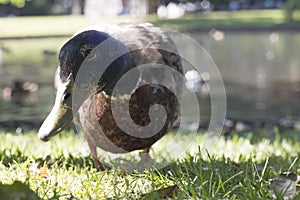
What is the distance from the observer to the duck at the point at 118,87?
107 inches

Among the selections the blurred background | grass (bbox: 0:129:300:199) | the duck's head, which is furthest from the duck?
the blurred background

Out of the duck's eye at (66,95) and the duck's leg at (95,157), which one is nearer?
the duck's eye at (66,95)

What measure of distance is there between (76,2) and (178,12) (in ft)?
34.6

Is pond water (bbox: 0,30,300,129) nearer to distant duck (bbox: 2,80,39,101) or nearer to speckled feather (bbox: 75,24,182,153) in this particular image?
distant duck (bbox: 2,80,39,101)

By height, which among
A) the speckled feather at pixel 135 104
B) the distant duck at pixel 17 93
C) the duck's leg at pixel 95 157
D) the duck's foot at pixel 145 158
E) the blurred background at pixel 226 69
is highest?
the speckled feather at pixel 135 104

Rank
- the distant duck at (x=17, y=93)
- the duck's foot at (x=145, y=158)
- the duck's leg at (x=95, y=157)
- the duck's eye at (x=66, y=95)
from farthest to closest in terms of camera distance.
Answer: the distant duck at (x=17, y=93)
the duck's foot at (x=145, y=158)
the duck's leg at (x=95, y=157)
the duck's eye at (x=66, y=95)

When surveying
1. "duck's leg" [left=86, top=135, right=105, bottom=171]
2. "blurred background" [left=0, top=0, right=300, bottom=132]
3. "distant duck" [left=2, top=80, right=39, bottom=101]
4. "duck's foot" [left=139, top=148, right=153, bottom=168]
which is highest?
"duck's leg" [left=86, top=135, right=105, bottom=171]

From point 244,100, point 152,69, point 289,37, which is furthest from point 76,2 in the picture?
point 152,69

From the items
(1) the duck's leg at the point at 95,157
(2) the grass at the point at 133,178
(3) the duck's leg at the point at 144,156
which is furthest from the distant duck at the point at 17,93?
(1) the duck's leg at the point at 95,157

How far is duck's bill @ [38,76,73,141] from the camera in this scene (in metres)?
2.69

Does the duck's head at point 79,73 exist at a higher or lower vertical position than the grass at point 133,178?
higher

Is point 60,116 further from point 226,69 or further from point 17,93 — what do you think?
point 226,69

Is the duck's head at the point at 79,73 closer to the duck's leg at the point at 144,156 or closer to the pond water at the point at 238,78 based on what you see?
the duck's leg at the point at 144,156

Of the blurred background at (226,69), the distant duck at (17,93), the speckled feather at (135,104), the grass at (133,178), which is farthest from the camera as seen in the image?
the distant duck at (17,93)
